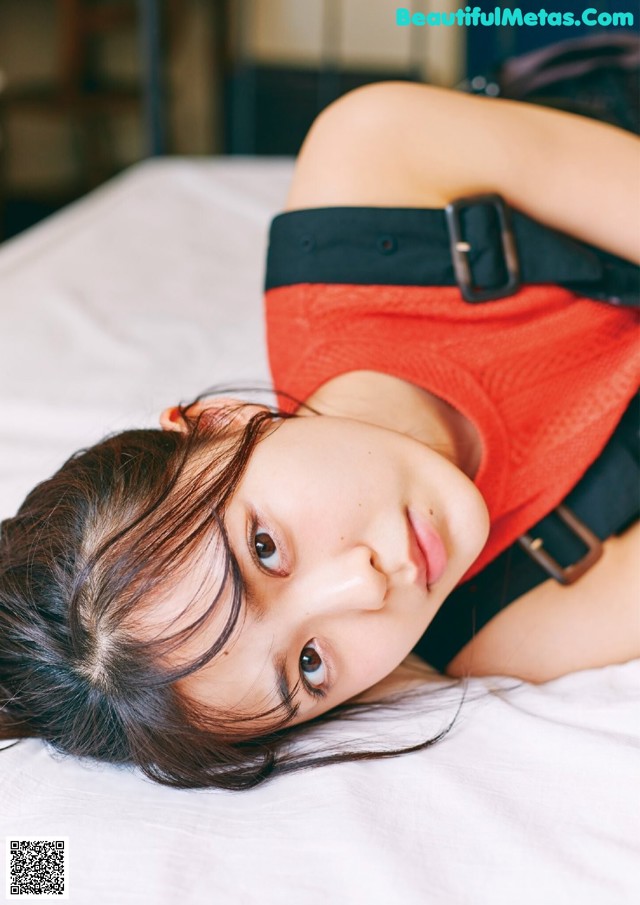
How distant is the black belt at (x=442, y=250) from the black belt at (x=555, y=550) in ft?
0.62

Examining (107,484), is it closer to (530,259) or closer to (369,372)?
(369,372)

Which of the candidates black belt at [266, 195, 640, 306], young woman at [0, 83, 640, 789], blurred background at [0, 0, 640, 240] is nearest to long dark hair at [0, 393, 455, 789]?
young woman at [0, 83, 640, 789]

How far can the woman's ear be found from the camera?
827mm

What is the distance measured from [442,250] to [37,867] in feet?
2.16

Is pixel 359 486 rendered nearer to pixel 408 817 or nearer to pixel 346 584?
pixel 346 584

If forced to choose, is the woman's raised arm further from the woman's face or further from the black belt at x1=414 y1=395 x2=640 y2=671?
the woman's face

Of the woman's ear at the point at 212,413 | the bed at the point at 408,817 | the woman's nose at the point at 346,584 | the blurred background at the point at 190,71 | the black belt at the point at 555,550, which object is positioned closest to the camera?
the bed at the point at 408,817

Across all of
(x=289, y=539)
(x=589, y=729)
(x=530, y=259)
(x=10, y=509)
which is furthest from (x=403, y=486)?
(x=10, y=509)

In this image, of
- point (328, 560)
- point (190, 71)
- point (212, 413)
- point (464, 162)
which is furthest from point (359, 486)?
point (190, 71)

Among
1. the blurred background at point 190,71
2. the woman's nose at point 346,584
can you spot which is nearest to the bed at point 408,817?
the woman's nose at point 346,584

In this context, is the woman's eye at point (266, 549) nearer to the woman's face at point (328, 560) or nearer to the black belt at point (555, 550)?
the woman's face at point (328, 560)

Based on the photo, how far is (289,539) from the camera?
715 millimetres

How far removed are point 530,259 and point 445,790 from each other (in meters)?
0.55

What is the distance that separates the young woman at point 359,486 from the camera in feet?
2.33
